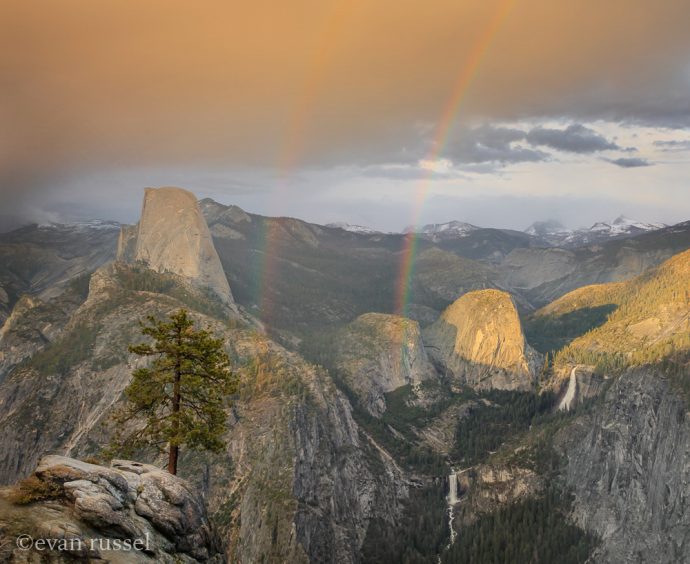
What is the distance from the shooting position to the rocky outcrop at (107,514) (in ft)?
76.6

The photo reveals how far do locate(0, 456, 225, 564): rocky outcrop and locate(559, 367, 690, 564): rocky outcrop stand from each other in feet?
490

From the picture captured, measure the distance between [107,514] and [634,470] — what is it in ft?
566

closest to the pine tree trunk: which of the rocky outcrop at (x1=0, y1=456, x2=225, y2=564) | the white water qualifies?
the rocky outcrop at (x1=0, y1=456, x2=225, y2=564)

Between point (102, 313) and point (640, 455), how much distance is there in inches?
6763

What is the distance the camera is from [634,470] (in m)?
158

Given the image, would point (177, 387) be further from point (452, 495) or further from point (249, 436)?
point (452, 495)

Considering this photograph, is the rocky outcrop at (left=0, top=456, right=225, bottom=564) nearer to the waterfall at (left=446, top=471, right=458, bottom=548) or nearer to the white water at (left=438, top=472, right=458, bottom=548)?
the waterfall at (left=446, top=471, right=458, bottom=548)

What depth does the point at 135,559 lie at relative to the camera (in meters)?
25.5

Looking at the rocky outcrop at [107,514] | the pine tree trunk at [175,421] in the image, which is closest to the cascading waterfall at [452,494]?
the pine tree trunk at [175,421]

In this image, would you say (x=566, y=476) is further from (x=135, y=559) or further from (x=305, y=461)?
(x=135, y=559)

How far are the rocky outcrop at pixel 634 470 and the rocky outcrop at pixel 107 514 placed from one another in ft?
490

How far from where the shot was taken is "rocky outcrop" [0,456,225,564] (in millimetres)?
23344

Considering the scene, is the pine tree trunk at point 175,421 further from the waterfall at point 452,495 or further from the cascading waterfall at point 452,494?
the cascading waterfall at point 452,494

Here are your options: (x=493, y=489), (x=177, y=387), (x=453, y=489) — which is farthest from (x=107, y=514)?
(x=453, y=489)
